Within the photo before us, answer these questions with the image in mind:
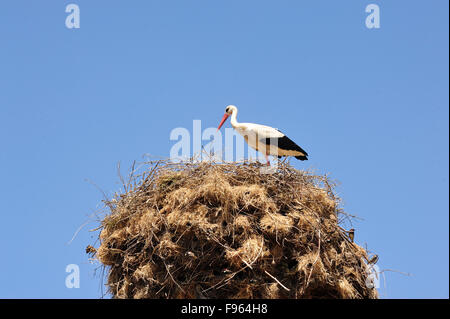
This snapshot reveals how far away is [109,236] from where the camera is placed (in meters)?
9.31

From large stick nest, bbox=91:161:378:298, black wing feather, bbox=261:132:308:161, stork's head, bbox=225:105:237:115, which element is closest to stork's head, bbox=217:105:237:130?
stork's head, bbox=225:105:237:115

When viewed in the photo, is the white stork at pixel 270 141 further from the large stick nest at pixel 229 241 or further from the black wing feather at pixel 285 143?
the large stick nest at pixel 229 241

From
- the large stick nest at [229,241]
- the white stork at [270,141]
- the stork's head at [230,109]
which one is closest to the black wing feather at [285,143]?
the white stork at [270,141]

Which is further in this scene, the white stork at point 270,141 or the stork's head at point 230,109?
the stork's head at point 230,109

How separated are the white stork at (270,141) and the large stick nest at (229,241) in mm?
1968

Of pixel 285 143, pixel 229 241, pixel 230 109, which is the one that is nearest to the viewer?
pixel 229 241

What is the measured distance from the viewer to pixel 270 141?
11.5 metres

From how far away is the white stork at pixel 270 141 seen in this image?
11.5 metres

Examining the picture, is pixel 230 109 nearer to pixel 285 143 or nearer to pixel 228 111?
pixel 228 111

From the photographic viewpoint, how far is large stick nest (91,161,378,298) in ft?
27.7

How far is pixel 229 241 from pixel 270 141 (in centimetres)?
333

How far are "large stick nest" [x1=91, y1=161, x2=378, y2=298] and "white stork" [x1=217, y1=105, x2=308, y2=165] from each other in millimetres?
1968

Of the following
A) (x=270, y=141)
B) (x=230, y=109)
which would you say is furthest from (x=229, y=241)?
(x=230, y=109)
